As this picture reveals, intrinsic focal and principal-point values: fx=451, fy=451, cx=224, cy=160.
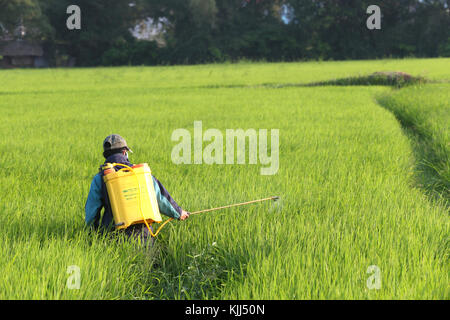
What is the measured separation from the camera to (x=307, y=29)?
38250mm

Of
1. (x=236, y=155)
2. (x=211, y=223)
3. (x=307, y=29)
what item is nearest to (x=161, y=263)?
(x=211, y=223)

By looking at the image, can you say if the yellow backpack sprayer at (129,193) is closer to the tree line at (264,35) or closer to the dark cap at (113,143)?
the dark cap at (113,143)

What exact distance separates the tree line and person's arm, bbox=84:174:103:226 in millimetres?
35312

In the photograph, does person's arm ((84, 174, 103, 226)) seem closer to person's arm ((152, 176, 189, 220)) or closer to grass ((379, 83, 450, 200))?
person's arm ((152, 176, 189, 220))

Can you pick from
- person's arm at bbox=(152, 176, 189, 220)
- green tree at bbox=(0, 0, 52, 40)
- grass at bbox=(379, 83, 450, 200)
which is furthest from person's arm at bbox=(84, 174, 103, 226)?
green tree at bbox=(0, 0, 52, 40)

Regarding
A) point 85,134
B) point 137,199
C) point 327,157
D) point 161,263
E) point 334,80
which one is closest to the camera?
point 137,199

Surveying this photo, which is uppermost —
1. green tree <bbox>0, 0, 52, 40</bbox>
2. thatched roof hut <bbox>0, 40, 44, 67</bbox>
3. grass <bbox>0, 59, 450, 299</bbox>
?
green tree <bbox>0, 0, 52, 40</bbox>

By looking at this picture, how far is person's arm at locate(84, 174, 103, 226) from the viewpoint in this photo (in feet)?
7.85

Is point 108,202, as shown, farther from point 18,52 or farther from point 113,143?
point 18,52

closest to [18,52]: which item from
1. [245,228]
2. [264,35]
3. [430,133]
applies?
[264,35]

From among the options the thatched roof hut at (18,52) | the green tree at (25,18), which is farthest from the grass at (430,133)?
the thatched roof hut at (18,52)

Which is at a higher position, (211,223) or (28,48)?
(28,48)

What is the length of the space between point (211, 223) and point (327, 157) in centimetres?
236
